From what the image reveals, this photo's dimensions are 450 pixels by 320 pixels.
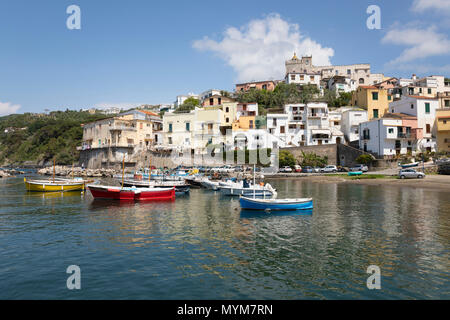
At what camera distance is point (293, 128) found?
65875mm

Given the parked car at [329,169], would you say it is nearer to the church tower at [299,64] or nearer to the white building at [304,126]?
the white building at [304,126]

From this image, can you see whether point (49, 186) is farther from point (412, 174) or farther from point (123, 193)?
point (412, 174)

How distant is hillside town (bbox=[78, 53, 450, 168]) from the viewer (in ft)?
173

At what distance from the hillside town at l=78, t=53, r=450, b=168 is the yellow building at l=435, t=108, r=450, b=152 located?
14cm

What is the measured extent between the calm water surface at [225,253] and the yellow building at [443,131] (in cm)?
3587

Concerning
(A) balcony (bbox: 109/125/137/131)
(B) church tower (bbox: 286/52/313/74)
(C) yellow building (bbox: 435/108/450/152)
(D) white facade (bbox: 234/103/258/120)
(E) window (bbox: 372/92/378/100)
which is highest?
(B) church tower (bbox: 286/52/313/74)

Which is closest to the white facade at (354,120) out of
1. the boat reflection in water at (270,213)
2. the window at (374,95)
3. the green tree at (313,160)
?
the window at (374,95)

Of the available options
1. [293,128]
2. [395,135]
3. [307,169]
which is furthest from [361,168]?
[293,128]

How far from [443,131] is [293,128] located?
27.1 metres

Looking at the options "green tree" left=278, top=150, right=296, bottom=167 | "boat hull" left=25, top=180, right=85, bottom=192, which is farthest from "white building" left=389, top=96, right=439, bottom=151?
"boat hull" left=25, top=180, right=85, bottom=192

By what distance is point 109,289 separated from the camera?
31.9ft

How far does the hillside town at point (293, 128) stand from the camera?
5262 centimetres

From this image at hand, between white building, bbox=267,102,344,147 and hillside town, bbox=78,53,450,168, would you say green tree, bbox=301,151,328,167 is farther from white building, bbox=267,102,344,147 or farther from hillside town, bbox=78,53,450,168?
white building, bbox=267,102,344,147
